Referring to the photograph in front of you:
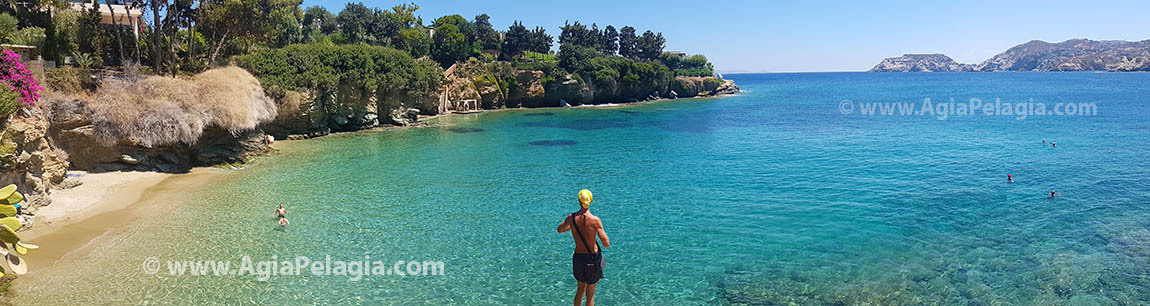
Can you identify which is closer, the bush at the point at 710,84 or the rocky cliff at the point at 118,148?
the rocky cliff at the point at 118,148

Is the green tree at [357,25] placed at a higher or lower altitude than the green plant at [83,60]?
higher

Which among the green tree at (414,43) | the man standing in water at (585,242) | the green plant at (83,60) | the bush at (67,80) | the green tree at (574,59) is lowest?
the man standing in water at (585,242)

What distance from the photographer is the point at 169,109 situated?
90.1 ft

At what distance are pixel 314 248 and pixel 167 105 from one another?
1631 cm

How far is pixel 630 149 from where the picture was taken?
40.1m

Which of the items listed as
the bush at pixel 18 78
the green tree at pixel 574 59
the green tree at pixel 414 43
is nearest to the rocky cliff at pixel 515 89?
the green tree at pixel 574 59

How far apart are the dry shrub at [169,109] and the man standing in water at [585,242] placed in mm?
25378

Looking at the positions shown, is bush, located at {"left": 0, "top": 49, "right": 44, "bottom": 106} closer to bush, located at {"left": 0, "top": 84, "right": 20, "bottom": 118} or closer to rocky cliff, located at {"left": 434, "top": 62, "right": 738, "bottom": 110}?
bush, located at {"left": 0, "top": 84, "right": 20, "bottom": 118}

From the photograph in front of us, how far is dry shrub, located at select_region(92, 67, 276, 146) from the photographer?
26109 mm

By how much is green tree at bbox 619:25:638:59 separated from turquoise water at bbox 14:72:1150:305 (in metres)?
88.6

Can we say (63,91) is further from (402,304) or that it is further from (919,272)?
(919,272)

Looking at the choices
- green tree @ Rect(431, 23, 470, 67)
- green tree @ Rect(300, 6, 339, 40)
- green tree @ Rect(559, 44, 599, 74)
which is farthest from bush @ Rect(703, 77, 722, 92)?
green tree @ Rect(300, 6, 339, 40)

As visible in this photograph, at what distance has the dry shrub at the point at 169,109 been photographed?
85.7ft

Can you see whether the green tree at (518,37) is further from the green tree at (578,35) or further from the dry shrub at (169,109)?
the dry shrub at (169,109)
